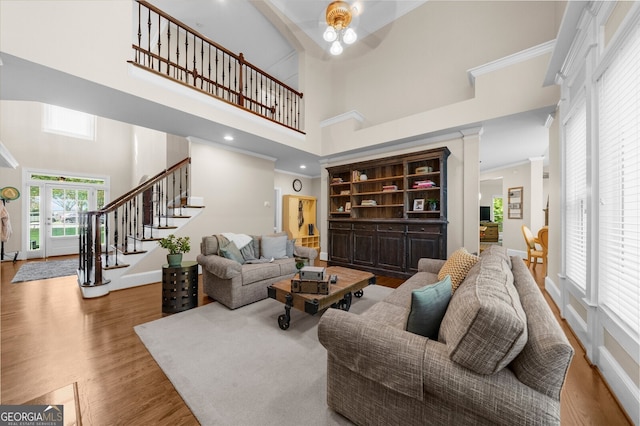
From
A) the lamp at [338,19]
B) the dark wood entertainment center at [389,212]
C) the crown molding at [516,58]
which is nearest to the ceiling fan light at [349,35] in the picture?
the lamp at [338,19]

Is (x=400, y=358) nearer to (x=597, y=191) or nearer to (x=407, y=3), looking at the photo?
(x=597, y=191)

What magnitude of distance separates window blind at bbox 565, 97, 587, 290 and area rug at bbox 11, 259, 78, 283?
7579 millimetres

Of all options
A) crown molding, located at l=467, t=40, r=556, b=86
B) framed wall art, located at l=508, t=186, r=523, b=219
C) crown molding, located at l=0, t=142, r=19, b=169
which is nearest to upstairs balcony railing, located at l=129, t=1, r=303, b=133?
crown molding, located at l=0, t=142, r=19, b=169

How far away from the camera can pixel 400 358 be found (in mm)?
1057

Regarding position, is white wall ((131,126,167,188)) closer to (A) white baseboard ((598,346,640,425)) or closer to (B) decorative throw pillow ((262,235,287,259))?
(B) decorative throw pillow ((262,235,287,259))

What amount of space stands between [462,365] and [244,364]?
5.06ft

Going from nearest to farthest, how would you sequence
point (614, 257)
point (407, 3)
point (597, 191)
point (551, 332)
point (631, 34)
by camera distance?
point (551, 332) < point (631, 34) < point (614, 257) < point (597, 191) < point (407, 3)

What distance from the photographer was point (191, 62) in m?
5.61

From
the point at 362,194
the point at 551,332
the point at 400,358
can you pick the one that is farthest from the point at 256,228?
the point at 551,332

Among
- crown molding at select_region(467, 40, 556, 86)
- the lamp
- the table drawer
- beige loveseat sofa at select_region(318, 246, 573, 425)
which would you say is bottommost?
beige loveseat sofa at select_region(318, 246, 573, 425)

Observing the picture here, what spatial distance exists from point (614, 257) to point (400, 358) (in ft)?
6.05

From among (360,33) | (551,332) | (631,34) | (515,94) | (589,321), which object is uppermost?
(360,33)

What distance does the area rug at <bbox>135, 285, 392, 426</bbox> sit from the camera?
55.3 inches

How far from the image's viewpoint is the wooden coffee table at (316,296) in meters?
2.13
